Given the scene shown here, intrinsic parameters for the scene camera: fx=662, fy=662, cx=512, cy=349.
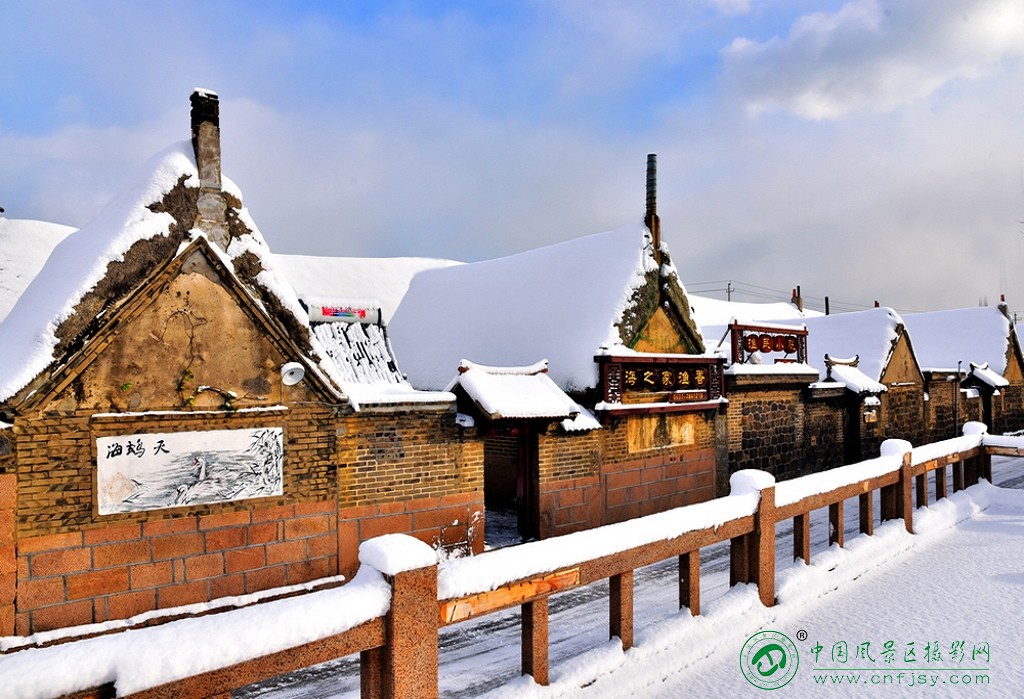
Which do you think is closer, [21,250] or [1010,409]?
[1010,409]

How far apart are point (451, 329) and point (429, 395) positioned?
7.94 m

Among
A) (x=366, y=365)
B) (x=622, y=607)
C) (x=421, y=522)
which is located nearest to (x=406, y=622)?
(x=622, y=607)

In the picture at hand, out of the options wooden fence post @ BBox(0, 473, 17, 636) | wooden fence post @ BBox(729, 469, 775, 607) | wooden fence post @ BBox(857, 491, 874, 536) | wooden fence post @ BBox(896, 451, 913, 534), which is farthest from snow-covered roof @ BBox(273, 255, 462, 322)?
wooden fence post @ BBox(729, 469, 775, 607)

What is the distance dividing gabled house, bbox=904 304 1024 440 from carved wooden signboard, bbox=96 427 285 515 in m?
24.4

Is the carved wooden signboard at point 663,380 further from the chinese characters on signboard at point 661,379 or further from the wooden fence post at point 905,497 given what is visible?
the wooden fence post at point 905,497

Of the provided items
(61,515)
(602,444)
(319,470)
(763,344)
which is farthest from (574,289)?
(61,515)

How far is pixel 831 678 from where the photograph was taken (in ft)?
16.5

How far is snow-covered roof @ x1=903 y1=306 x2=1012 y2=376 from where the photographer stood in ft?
102

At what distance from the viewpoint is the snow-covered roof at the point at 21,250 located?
168ft

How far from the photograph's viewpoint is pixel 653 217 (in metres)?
14.8

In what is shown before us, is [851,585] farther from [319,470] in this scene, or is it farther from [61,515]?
[61,515]

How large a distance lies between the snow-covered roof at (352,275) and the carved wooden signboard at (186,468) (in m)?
62.0

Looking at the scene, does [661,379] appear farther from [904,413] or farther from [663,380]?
[904,413]

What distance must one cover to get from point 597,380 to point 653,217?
433 centimetres
